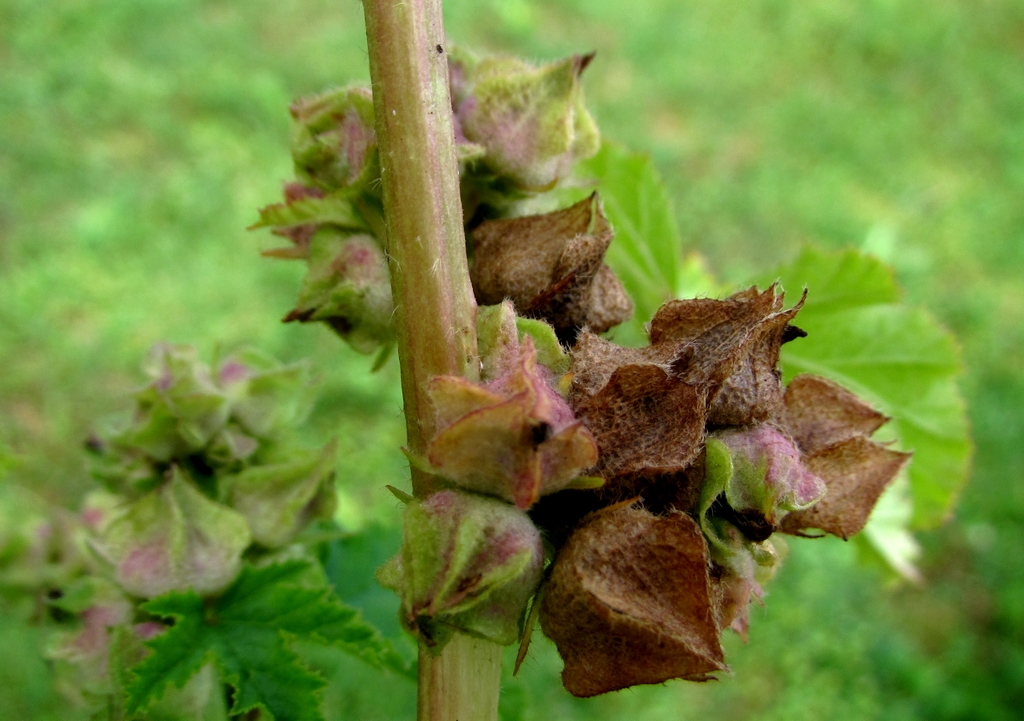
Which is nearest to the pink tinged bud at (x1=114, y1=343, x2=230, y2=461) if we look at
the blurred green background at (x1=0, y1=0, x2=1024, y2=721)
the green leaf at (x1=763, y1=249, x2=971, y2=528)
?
the green leaf at (x1=763, y1=249, x2=971, y2=528)

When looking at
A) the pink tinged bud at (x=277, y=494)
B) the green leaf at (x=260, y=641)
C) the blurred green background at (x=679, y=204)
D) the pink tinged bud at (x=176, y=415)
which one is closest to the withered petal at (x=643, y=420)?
the green leaf at (x=260, y=641)

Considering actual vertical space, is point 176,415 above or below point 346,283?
below

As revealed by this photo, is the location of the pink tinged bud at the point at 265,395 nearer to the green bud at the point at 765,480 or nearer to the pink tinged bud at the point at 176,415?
the pink tinged bud at the point at 176,415

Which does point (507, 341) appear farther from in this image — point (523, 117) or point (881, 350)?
point (881, 350)

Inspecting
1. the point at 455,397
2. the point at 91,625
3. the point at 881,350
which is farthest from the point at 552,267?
the point at 881,350

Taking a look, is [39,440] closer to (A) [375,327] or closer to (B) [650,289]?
(B) [650,289]

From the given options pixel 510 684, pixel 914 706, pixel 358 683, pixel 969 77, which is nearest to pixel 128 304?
pixel 358 683

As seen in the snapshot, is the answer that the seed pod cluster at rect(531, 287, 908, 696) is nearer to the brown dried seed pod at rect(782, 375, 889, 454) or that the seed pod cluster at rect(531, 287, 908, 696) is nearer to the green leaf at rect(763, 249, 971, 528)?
the brown dried seed pod at rect(782, 375, 889, 454)
